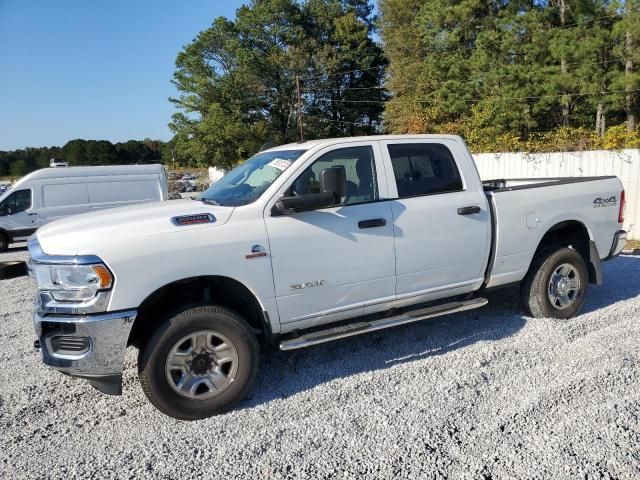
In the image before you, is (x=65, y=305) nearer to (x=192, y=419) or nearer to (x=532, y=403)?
(x=192, y=419)

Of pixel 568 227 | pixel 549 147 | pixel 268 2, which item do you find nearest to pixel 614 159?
pixel 549 147

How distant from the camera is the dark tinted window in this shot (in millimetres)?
4105

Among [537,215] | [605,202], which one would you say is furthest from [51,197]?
[605,202]

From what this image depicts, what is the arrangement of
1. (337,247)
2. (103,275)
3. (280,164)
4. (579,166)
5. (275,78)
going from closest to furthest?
(103,275), (337,247), (280,164), (579,166), (275,78)

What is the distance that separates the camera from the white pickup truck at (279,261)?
9.99 ft

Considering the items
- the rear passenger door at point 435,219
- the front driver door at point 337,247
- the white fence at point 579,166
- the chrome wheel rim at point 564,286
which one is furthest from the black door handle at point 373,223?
the white fence at point 579,166

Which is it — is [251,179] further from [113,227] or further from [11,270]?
[11,270]

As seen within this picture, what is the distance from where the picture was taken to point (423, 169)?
14.0ft

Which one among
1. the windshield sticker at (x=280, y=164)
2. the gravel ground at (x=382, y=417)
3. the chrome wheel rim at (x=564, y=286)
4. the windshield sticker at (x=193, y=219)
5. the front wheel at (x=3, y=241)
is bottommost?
the gravel ground at (x=382, y=417)

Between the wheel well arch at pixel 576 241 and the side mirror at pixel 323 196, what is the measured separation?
8.74ft

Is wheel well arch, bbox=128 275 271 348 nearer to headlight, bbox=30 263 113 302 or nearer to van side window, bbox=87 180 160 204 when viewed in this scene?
headlight, bbox=30 263 113 302

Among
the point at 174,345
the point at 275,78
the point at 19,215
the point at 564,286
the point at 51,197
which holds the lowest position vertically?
the point at 564,286

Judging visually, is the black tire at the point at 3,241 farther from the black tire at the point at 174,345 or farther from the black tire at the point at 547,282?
the black tire at the point at 547,282

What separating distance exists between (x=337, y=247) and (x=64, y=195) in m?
12.0
